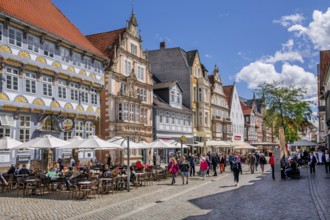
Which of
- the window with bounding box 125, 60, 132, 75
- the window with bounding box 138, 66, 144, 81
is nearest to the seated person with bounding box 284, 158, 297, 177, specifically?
the window with bounding box 125, 60, 132, 75

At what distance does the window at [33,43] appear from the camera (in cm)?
2636

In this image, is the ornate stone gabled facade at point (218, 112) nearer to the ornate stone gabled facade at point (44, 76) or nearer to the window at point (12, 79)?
the ornate stone gabled facade at point (44, 76)

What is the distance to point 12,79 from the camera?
2477cm

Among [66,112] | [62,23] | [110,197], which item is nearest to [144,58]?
[62,23]

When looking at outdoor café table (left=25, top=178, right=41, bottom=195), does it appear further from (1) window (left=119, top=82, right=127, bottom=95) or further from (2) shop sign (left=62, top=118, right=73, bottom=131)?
(1) window (left=119, top=82, right=127, bottom=95)

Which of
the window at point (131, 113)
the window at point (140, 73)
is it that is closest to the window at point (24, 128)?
the window at point (131, 113)

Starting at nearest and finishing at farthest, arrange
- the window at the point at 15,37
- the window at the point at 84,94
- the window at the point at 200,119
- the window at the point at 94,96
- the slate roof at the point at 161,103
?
the window at the point at 15,37 < the window at the point at 84,94 < the window at the point at 94,96 < the slate roof at the point at 161,103 < the window at the point at 200,119

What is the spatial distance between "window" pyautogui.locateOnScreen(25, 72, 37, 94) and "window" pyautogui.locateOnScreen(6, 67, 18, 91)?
96 centimetres

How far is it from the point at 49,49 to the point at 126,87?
11.6 metres

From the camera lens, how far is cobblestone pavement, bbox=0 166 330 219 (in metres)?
12.2

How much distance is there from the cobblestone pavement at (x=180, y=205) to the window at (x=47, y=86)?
1097 cm

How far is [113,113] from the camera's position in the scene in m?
36.5

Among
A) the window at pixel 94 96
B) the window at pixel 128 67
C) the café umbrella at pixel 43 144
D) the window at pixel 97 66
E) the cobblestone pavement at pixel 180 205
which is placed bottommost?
the cobblestone pavement at pixel 180 205

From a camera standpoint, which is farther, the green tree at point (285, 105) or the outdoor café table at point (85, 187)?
the green tree at point (285, 105)
